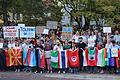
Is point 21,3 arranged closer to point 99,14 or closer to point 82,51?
point 99,14

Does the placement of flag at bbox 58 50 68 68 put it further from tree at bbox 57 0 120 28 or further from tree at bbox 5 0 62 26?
tree at bbox 5 0 62 26

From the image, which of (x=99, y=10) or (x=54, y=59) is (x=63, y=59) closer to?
(x=54, y=59)

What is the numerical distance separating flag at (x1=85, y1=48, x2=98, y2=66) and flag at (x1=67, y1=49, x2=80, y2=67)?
0.50 metres

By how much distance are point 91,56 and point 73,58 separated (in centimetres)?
92

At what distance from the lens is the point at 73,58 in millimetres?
20844

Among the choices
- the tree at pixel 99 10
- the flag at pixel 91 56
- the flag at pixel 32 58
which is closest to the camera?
the flag at pixel 91 56

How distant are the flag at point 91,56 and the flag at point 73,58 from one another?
500 millimetres

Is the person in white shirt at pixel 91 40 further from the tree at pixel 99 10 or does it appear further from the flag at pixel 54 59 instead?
the tree at pixel 99 10

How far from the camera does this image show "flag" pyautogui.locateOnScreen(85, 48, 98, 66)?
808 inches

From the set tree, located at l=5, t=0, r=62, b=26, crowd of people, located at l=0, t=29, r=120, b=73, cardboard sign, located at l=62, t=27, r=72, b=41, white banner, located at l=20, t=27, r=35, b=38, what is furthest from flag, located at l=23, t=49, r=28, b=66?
tree, located at l=5, t=0, r=62, b=26

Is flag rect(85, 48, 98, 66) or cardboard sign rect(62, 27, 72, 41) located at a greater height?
cardboard sign rect(62, 27, 72, 41)

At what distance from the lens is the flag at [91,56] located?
67.3 feet

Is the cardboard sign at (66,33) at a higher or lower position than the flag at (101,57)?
higher

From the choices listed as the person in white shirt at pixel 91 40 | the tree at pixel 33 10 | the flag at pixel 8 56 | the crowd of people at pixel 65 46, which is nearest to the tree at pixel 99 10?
the tree at pixel 33 10
